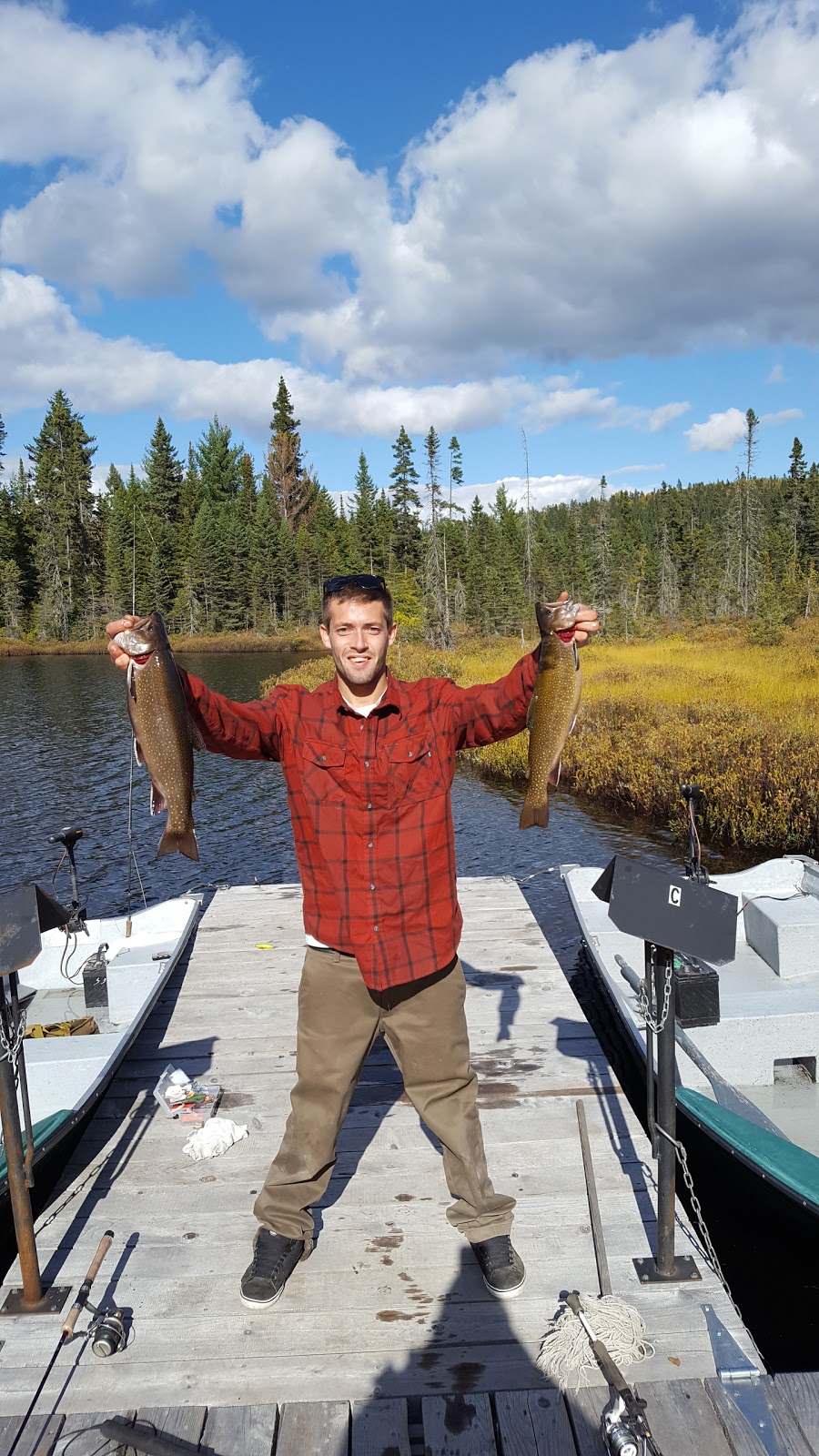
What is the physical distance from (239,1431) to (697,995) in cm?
341

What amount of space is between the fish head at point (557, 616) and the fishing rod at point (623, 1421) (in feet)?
8.15

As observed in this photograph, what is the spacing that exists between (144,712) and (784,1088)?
4.87 meters

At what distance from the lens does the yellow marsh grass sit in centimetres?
1356

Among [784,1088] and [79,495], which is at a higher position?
[79,495]

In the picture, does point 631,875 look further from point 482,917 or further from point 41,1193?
point 482,917

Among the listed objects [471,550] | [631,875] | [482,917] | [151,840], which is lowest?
[151,840]

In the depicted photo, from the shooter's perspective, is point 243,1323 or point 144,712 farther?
point 243,1323

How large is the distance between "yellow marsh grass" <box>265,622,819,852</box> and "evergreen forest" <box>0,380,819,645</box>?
31.9 meters

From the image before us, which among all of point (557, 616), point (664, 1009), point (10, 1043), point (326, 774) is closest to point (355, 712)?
point (326, 774)

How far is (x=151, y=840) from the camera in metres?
16.6

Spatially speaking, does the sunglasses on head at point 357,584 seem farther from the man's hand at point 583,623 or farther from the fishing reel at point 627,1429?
the fishing reel at point 627,1429

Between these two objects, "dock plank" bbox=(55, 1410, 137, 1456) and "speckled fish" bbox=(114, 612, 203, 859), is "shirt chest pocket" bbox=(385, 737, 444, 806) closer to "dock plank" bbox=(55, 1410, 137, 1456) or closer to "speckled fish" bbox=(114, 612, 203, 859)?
"speckled fish" bbox=(114, 612, 203, 859)

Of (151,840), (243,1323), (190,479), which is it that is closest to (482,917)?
(243,1323)

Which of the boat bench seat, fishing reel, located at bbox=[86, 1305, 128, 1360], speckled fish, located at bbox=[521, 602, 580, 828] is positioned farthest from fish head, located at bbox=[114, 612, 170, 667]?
the boat bench seat
